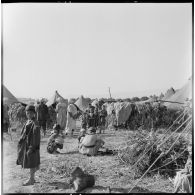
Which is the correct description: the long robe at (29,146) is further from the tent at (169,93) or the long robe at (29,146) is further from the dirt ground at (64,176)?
the tent at (169,93)

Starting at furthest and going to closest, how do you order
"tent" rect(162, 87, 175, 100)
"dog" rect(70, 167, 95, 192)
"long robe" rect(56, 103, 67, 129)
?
"long robe" rect(56, 103, 67, 129) < "tent" rect(162, 87, 175, 100) < "dog" rect(70, 167, 95, 192)

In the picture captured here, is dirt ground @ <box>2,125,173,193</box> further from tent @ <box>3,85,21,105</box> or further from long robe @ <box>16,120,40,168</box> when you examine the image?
tent @ <box>3,85,21,105</box>

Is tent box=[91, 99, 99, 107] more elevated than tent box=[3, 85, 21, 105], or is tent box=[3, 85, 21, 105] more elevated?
tent box=[3, 85, 21, 105]

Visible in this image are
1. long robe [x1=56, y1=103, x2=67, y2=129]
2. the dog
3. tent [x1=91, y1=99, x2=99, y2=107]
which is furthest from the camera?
long robe [x1=56, y1=103, x2=67, y2=129]

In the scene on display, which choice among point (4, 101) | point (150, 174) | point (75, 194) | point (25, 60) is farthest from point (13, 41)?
point (150, 174)

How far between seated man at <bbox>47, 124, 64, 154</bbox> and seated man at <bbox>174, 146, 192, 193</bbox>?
188cm

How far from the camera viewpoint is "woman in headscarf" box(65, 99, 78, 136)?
21.5 ft


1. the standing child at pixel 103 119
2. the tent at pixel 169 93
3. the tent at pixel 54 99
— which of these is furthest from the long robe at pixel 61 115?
the tent at pixel 169 93

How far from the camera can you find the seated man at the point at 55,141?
621 centimetres

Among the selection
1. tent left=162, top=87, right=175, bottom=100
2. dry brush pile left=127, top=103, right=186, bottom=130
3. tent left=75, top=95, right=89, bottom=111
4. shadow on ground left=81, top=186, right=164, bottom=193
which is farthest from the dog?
tent left=162, top=87, right=175, bottom=100

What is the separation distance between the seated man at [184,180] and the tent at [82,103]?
5.80ft

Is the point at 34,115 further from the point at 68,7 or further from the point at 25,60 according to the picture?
the point at 68,7

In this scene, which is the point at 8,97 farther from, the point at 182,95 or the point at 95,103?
the point at 182,95

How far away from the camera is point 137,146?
6262 millimetres
